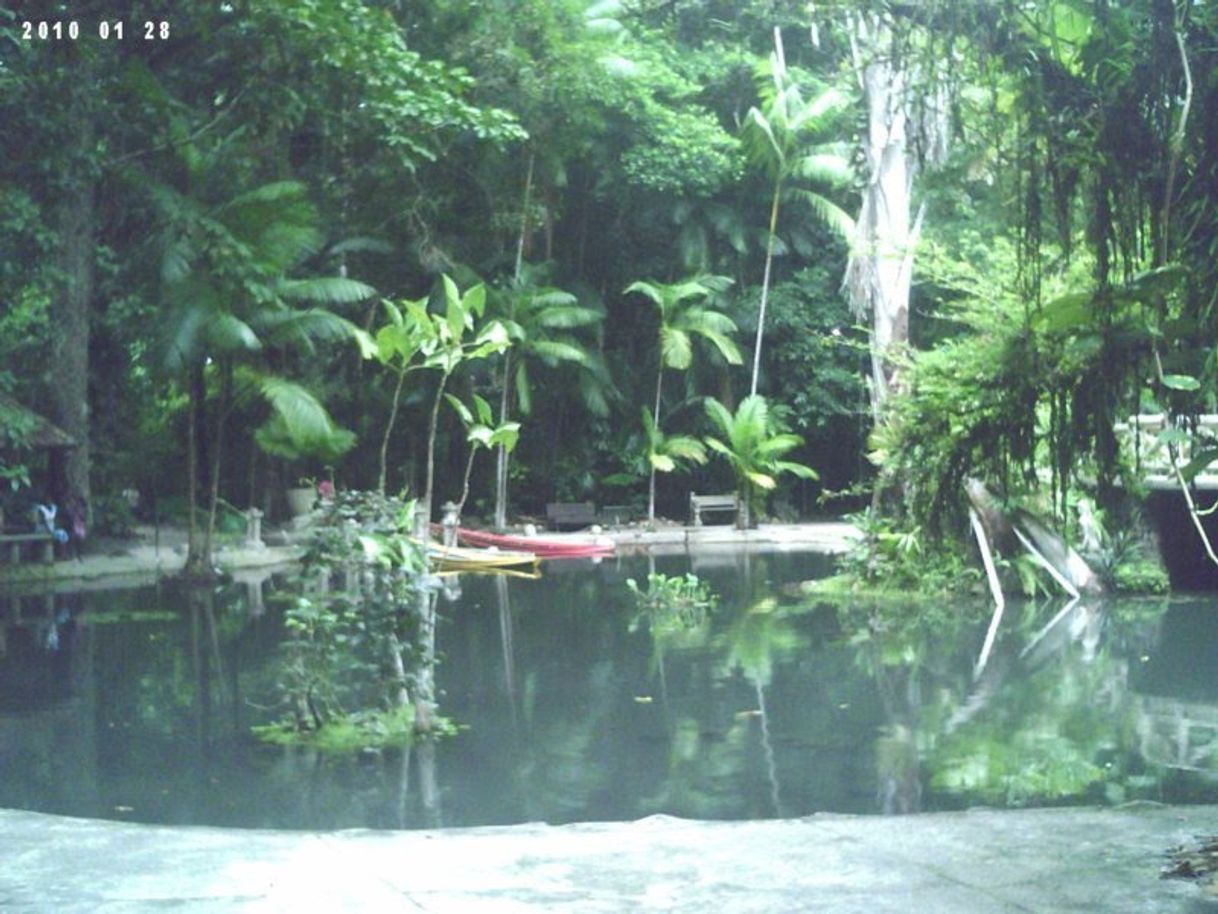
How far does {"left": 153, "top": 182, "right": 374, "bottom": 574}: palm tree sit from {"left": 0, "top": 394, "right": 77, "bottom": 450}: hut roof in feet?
5.85

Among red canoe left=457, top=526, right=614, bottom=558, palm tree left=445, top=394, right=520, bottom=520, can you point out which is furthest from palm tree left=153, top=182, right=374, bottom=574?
red canoe left=457, top=526, right=614, bottom=558

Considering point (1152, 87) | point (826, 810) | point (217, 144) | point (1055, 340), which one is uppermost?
point (217, 144)

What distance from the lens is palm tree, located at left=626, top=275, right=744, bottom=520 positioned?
29280mm

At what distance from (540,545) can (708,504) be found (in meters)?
5.60

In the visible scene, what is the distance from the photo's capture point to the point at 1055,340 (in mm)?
6977

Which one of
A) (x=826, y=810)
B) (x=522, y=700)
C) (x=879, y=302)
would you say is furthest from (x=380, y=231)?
(x=826, y=810)

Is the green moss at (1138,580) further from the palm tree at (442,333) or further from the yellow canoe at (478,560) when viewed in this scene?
the palm tree at (442,333)

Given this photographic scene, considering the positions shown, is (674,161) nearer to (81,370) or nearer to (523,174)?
(523,174)

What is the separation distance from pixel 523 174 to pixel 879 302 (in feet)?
27.1

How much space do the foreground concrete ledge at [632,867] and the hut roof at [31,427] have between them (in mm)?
12989

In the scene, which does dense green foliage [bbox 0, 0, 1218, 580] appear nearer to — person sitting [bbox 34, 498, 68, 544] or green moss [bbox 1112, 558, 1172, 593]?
person sitting [bbox 34, 498, 68, 544]

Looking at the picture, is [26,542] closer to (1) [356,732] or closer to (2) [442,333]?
(2) [442,333]

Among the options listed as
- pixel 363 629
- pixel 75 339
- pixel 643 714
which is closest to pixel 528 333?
pixel 75 339

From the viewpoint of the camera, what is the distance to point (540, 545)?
84.4 feet
